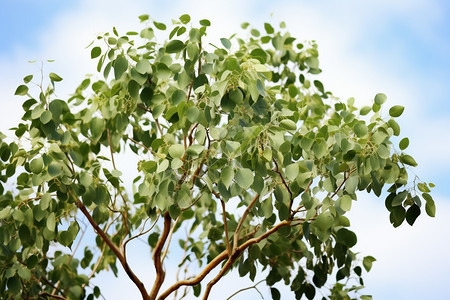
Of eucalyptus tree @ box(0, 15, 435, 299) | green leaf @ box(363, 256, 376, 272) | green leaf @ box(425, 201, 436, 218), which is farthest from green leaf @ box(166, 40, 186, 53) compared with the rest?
green leaf @ box(363, 256, 376, 272)

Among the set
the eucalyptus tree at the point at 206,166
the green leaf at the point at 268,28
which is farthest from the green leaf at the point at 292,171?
the green leaf at the point at 268,28

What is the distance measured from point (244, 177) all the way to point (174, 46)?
3.06ft

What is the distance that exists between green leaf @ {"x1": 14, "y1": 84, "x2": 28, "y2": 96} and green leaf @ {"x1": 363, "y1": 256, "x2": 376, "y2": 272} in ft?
6.95

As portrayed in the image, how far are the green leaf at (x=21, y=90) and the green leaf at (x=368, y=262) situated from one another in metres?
2.12

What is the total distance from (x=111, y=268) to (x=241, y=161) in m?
1.84

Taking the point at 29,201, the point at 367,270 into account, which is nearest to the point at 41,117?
the point at 29,201

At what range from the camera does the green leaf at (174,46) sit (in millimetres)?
3375

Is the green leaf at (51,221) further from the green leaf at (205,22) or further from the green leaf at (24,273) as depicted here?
the green leaf at (205,22)

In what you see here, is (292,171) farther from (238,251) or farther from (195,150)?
(238,251)

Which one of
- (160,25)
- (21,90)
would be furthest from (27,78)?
(160,25)

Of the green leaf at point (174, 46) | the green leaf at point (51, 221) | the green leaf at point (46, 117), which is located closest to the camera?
the green leaf at point (51, 221)

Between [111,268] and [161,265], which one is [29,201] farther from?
[111,268]

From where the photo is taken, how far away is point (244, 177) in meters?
2.78

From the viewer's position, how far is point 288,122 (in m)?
3.01
